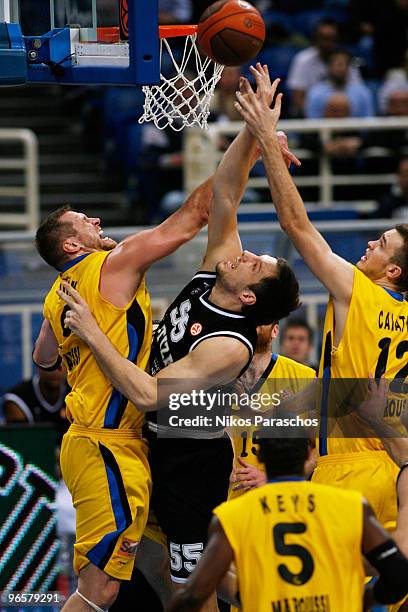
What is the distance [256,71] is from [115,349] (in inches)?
59.4

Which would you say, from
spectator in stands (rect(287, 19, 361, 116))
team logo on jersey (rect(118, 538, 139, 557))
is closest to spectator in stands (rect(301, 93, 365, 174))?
spectator in stands (rect(287, 19, 361, 116))

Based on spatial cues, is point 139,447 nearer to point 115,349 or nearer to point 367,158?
point 115,349

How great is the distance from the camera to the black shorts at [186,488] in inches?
253

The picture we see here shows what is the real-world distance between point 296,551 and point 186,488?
1.52 meters

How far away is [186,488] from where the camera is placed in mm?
6500

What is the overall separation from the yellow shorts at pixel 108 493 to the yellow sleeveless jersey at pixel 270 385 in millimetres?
717

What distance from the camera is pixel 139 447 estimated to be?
653 cm

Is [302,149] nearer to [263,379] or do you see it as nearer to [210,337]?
[263,379]

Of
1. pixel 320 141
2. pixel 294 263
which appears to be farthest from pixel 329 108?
pixel 294 263

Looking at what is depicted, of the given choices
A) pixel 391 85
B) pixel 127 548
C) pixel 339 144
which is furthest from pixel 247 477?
pixel 391 85

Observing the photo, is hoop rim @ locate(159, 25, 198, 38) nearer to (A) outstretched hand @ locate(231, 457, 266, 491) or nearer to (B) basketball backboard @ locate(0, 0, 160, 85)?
(B) basketball backboard @ locate(0, 0, 160, 85)

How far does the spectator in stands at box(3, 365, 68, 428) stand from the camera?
9.42 m

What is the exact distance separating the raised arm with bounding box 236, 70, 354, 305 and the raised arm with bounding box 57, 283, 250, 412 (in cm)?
56

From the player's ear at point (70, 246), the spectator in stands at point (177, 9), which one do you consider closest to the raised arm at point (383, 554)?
the player's ear at point (70, 246)
